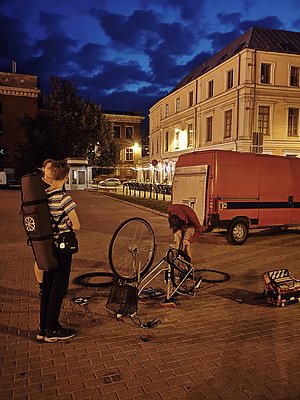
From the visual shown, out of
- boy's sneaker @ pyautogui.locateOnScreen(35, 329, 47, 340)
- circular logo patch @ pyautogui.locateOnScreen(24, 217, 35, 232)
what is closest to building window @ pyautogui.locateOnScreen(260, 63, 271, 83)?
circular logo patch @ pyautogui.locateOnScreen(24, 217, 35, 232)

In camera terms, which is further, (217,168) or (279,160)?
(279,160)

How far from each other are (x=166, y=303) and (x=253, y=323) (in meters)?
1.24

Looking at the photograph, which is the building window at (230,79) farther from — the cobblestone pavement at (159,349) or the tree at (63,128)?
the cobblestone pavement at (159,349)

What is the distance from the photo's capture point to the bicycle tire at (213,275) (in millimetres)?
6406

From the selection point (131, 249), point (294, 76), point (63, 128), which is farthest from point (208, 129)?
point (131, 249)

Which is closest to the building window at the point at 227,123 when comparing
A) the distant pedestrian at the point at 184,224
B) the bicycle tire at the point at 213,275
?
the bicycle tire at the point at 213,275

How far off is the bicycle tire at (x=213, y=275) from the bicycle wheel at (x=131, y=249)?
113cm

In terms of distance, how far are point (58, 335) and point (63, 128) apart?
134ft

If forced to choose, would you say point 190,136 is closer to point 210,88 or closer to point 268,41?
point 210,88

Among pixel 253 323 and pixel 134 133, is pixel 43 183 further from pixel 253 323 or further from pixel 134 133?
pixel 134 133

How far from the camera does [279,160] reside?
10.7 metres

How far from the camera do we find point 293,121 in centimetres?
3388

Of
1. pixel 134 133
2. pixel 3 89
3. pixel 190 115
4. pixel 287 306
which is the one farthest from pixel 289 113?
pixel 3 89

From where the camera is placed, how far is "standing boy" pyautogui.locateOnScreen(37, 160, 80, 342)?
3.87 m
